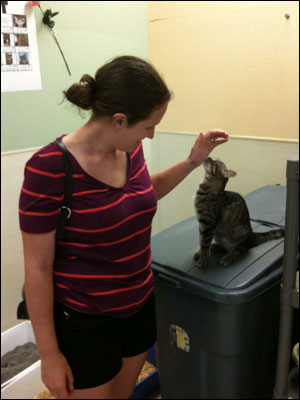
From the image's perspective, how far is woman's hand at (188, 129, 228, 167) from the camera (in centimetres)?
121

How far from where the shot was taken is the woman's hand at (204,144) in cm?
121

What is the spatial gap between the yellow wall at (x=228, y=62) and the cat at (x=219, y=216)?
1.37ft

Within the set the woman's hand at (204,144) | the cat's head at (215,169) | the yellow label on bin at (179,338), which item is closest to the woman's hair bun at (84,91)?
the woman's hand at (204,144)

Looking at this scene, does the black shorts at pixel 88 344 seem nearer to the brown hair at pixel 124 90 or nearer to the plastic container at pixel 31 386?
the brown hair at pixel 124 90

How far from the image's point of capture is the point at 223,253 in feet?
4.46

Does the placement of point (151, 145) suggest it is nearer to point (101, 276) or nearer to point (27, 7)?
point (27, 7)

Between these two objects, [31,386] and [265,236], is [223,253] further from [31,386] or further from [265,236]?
[31,386]

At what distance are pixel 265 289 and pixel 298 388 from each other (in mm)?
400

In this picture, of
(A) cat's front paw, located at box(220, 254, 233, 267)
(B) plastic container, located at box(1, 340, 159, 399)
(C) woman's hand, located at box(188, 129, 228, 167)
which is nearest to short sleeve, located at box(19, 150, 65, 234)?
(C) woman's hand, located at box(188, 129, 228, 167)

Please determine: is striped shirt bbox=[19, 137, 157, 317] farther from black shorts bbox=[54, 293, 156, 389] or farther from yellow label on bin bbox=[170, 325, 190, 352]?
yellow label on bin bbox=[170, 325, 190, 352]

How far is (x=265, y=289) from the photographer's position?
1219mm

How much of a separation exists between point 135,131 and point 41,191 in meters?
0.27

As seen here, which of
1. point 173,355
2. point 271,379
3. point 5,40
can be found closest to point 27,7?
point 5,40

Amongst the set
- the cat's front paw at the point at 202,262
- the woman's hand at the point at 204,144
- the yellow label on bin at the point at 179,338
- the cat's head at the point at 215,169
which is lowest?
the yellow label on bin at the point at 179,338
